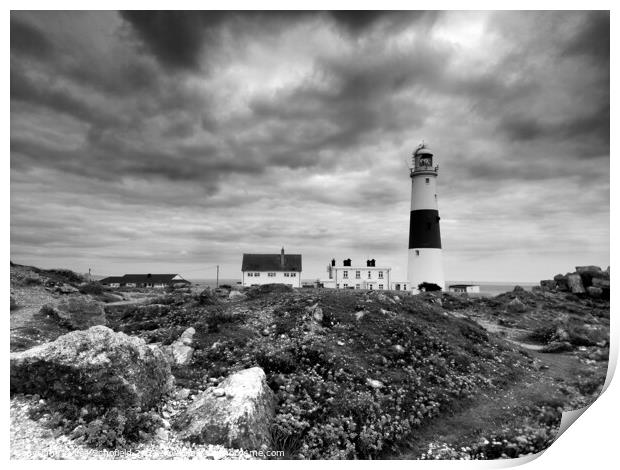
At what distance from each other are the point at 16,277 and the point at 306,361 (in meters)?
12.9

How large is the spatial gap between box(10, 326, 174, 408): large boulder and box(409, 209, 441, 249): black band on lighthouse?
22575 mm

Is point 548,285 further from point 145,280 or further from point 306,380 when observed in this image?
point 145,280

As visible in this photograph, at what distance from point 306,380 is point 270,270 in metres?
25.8

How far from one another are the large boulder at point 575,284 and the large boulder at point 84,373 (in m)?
14.8

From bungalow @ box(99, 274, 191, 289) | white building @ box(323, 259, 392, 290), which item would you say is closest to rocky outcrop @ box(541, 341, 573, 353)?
white building @ box(323, 259, 392, 290)

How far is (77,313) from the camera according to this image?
36.1ft

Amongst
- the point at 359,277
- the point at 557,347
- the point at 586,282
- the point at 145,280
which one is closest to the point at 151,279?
the point at 145,280

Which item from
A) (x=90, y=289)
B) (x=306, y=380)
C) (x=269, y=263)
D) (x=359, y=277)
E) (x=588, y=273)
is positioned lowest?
(x=359, y=277)

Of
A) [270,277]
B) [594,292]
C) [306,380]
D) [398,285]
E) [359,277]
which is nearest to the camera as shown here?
[306,380]

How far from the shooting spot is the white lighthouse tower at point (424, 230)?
85.3 feet

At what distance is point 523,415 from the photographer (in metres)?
7.50

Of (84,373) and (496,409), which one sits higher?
(84,373)

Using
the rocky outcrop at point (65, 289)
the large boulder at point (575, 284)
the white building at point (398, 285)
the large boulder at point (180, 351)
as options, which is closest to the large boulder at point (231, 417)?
the large boulder at point (180, 351)

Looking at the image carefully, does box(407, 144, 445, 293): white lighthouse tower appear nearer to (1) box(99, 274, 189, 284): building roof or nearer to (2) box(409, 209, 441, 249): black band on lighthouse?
(2) box(409, 209, 441, 249): black band on lighthouse
